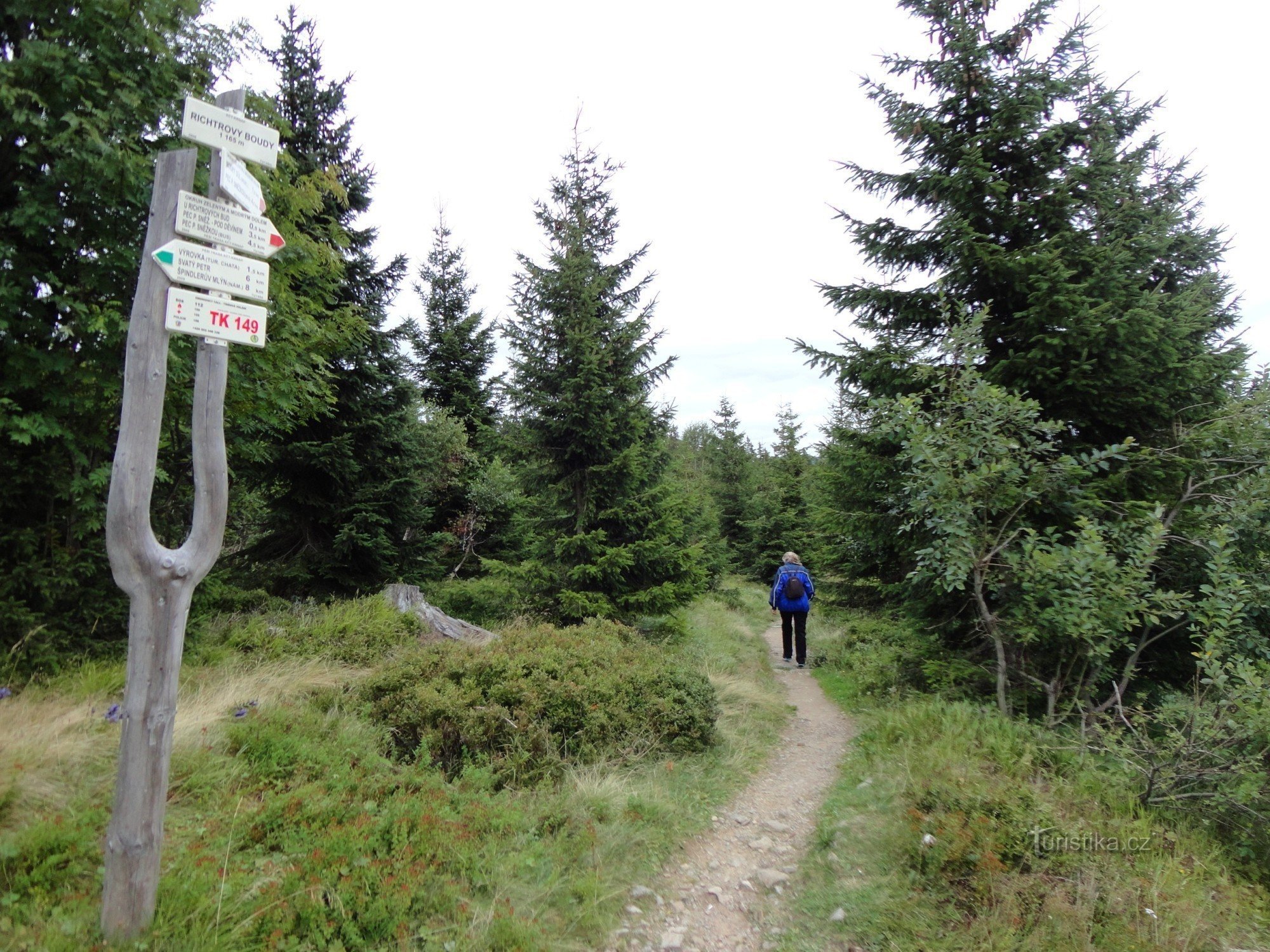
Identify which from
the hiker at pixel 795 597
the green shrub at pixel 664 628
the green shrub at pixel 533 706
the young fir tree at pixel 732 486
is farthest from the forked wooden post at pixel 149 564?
the young fir tree at pixel 732 486

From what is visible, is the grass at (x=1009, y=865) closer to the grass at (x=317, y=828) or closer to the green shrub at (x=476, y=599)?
the grass at (x=317, y=828)

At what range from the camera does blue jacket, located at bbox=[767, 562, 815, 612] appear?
10984 mm

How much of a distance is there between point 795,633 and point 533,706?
22.8 ft

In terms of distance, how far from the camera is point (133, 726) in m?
2.85

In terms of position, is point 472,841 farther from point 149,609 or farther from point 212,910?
point 149,609

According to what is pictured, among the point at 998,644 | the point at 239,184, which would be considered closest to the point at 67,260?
the point at 239,184

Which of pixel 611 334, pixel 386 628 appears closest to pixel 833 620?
pixel 611 334

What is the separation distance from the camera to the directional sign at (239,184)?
3191mm

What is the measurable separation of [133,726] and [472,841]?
2.13 metres

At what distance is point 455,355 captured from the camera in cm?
2259

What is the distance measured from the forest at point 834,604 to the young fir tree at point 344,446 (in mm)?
2472

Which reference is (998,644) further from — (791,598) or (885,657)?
(791,598)

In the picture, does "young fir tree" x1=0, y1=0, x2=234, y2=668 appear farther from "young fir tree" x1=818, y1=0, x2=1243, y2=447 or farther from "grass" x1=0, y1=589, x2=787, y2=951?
"young fir tree" x1=818, y1=0, x2=1243, y2=447

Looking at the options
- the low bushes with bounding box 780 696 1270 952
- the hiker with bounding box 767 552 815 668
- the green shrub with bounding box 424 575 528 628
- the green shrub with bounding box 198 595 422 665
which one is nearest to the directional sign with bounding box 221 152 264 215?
the low bushes with bounding box 780 696 1270 952
